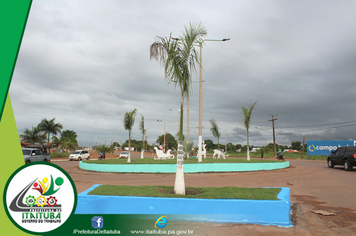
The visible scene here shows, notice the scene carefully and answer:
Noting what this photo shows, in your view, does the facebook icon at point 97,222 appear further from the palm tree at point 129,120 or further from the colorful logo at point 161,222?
the palm tree at point 129,120

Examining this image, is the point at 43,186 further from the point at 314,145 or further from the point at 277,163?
the point at 314,145

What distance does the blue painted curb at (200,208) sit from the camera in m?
5.66

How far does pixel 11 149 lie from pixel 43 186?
2257 millimetres

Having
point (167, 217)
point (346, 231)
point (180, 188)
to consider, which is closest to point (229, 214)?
point (167, 217)

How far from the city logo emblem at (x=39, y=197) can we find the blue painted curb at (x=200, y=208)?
83.7 inches

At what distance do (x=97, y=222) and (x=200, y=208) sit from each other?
2.29m

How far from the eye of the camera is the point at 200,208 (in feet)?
19.1

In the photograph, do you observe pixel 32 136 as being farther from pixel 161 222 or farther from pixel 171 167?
pixel 161 222

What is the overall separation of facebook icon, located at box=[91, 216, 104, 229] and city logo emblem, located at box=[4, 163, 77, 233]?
80 cm

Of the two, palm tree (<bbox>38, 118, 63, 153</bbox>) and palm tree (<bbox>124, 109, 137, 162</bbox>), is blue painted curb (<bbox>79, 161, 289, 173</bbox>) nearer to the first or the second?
palm tree (<bbox>124, 109, 137, 162</bbox>)

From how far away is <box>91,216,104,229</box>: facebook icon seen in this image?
4709 mm

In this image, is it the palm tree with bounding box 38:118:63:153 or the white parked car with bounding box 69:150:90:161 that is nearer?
the white parked car with bounding box 69:150:90:161

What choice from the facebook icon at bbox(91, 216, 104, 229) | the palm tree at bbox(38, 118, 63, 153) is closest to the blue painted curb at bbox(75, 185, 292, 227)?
the facebook icon at bbox(91, 216, 104, 229)

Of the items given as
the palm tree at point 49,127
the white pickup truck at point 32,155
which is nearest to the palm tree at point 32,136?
the palm tree at point 49,127
